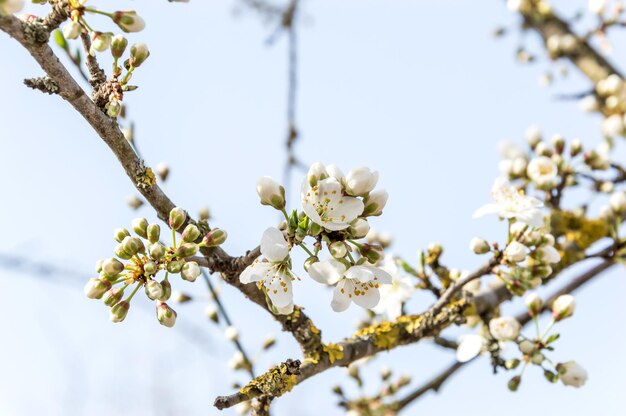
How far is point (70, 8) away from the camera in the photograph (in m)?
1.49

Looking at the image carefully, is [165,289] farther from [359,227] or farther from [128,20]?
[128,20]

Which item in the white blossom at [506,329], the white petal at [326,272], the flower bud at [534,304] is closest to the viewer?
the white petal at [326,272]

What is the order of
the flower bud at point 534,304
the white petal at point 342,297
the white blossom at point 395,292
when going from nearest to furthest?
the white petal at point 342,297 → the flower bud at point 534,304 → the white blossom at point 395,292

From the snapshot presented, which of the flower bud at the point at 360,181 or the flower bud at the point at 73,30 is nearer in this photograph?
the flower bud at the point at 73,30

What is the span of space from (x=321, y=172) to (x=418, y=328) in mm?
992

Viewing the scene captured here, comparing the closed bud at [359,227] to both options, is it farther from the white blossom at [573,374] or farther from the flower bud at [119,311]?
the white blossom at [573,374]

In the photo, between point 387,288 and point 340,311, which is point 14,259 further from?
point 340,311

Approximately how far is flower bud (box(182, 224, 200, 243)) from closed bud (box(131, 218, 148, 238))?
0.35ft

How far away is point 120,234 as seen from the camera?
1.68 meters

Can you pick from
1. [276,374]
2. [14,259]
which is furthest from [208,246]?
[14,259]

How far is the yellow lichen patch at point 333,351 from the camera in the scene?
2.10 meters

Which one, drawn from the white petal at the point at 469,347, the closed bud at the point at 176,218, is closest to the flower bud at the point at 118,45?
the closed bud at the point at 176,218

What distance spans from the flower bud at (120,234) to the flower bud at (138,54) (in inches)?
16.6

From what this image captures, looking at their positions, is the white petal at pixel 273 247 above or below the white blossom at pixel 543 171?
below
